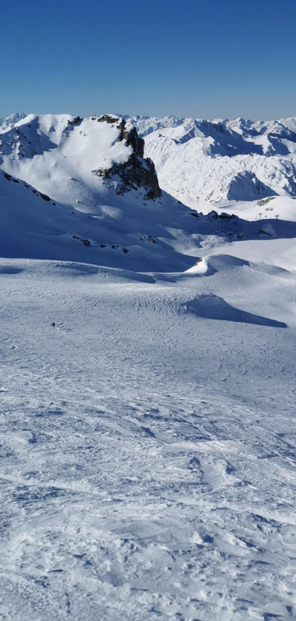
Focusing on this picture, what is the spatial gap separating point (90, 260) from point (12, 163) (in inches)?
1581

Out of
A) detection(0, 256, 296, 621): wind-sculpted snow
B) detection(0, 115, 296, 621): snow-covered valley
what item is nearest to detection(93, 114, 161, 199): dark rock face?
detection(0, 115, 296, 621): snow-covered valley

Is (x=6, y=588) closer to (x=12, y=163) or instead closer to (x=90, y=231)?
(x=90, y=231)

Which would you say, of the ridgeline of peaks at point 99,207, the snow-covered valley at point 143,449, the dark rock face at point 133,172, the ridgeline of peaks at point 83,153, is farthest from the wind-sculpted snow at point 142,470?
the dark rock face at point 133,172

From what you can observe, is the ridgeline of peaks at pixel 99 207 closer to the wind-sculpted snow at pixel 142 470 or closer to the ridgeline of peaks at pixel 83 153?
the ridgeline of peaks at pixel 83 153

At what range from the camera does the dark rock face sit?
230 feet

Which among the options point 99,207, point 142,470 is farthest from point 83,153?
point 142,470

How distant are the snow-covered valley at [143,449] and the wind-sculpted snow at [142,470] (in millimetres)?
24

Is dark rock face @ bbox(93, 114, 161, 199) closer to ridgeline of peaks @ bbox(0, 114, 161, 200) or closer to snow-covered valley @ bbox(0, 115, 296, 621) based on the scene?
ridgeline of peaks @ bbox(0, 114, 161, 200)

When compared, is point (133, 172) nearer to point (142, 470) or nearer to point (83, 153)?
point (83, 153)

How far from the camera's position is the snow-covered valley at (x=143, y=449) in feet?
15.0

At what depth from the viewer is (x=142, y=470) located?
7.11m

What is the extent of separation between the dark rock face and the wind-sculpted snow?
56122mm

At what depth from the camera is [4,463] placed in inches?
270

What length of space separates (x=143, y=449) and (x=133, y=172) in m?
67.3
